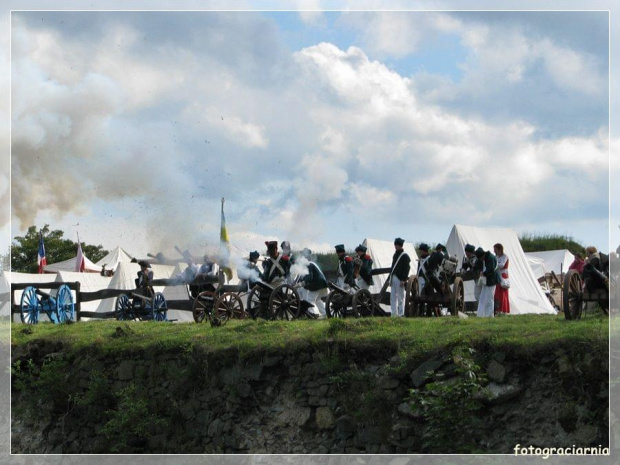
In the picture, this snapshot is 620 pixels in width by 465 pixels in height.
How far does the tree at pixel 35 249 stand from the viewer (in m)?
40.0

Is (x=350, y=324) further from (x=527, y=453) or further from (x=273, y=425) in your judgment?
(x=527, y=453)

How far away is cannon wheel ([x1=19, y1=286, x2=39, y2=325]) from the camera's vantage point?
19047mm

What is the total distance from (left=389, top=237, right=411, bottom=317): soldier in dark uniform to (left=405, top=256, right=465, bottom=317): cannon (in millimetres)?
703

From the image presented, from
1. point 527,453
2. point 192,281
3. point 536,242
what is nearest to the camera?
point 527,453

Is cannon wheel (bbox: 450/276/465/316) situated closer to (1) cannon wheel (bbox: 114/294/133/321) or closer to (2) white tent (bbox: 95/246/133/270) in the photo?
(1) cannon wheel (bbox: 114/294/133/321)

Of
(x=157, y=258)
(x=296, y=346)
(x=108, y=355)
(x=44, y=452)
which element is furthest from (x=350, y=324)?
(x=157, y=258)

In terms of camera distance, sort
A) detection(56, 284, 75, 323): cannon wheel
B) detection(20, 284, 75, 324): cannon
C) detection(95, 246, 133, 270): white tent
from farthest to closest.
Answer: detection(95, 246, 133, 270): white tent → detection(56, 284, 75, 323): cannon wheel → detection(20, 284, 75, 324): cannon

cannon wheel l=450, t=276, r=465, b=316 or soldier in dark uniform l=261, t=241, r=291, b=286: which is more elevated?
soldier in dark uniform l=261, t=241, r=291, b=286

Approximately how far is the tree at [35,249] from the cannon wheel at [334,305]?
2626 cm

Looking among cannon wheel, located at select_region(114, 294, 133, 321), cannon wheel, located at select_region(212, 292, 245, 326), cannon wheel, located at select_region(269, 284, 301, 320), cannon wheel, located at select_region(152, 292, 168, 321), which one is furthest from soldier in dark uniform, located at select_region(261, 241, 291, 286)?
cannon wheel, located at select_region(114, 294, 133, 321)

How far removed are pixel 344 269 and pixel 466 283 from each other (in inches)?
244

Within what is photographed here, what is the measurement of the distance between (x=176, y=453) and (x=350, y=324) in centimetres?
323

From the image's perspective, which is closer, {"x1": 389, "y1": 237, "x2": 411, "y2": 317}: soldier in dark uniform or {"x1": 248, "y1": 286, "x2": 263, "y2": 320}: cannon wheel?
{"x1": 248, "y1": 286, "x2": 263, "y2": 320}: cannon wheel

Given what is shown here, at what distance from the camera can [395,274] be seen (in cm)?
1659
